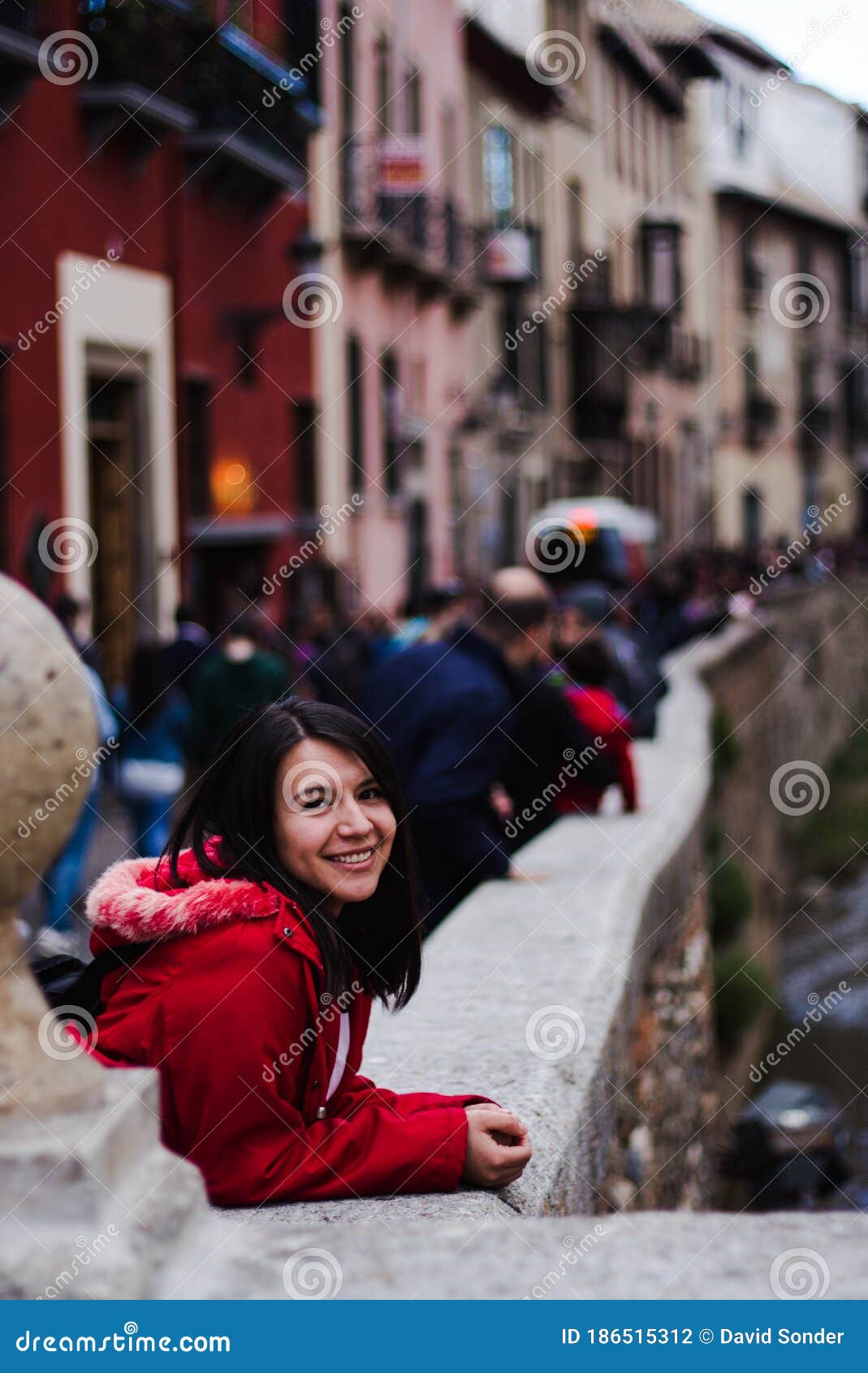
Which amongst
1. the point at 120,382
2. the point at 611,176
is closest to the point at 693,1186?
the point at 120,382

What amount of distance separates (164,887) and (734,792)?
49.0ft

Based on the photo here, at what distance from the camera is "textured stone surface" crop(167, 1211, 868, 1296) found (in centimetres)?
171

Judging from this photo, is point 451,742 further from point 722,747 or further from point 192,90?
point 722,747

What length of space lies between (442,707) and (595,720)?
2.39 meters

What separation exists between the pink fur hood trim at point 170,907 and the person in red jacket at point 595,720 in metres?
4.49

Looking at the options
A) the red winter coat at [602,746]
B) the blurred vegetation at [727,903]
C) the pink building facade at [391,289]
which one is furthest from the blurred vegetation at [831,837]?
the red winter coat at [602,746]

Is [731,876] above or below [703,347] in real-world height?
below

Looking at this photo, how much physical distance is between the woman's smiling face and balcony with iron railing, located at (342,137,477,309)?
1671cm

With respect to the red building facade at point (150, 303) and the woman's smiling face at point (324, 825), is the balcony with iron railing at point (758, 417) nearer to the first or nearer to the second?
the red building facade at point (150, 303)

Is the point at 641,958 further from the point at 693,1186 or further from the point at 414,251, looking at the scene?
the point at 414,251

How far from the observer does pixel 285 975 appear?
255cm

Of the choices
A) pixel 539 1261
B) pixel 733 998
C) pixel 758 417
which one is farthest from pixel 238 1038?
pixel 758 417

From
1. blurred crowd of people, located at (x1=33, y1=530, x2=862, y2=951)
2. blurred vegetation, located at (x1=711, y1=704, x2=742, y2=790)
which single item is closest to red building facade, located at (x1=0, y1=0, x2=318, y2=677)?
blurred crowd of people, located at (x1=33, y1=530, x2=862, y2=951)

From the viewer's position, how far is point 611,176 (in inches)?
1384
